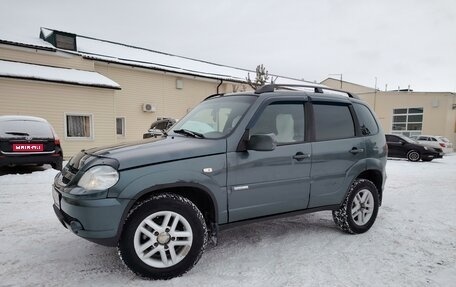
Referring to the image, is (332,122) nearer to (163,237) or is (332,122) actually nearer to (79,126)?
(163,237)

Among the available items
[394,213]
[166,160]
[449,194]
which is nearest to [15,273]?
[166,160]

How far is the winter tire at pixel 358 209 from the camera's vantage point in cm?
429

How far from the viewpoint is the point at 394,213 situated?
17.9ft

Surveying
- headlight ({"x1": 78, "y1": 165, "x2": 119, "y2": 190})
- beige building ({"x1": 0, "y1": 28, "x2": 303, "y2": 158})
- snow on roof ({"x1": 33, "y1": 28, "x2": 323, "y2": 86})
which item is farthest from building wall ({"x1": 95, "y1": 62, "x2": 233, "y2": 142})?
headlight ({"x1": 78, "y1": 165, "x2": 119, "y2": 190})

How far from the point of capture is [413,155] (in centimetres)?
1662

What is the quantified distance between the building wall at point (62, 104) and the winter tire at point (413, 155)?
15.0 metres

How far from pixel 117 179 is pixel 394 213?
15.5 feet

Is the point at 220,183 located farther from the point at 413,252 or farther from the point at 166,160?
the point at 413,252

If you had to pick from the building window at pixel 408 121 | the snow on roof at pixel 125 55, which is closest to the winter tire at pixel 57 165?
the snow on roof at pixel 125 55

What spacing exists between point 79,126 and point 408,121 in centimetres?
2779

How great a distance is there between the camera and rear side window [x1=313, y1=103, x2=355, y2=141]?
407cm

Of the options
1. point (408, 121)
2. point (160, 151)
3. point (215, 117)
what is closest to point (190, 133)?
point (215, 117)

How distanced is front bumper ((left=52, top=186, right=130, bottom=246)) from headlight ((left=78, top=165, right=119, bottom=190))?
0.12m

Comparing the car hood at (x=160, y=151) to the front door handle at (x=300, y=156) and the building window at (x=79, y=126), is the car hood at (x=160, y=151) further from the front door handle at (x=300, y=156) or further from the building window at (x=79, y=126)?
the building window at (x=79, y=126)
